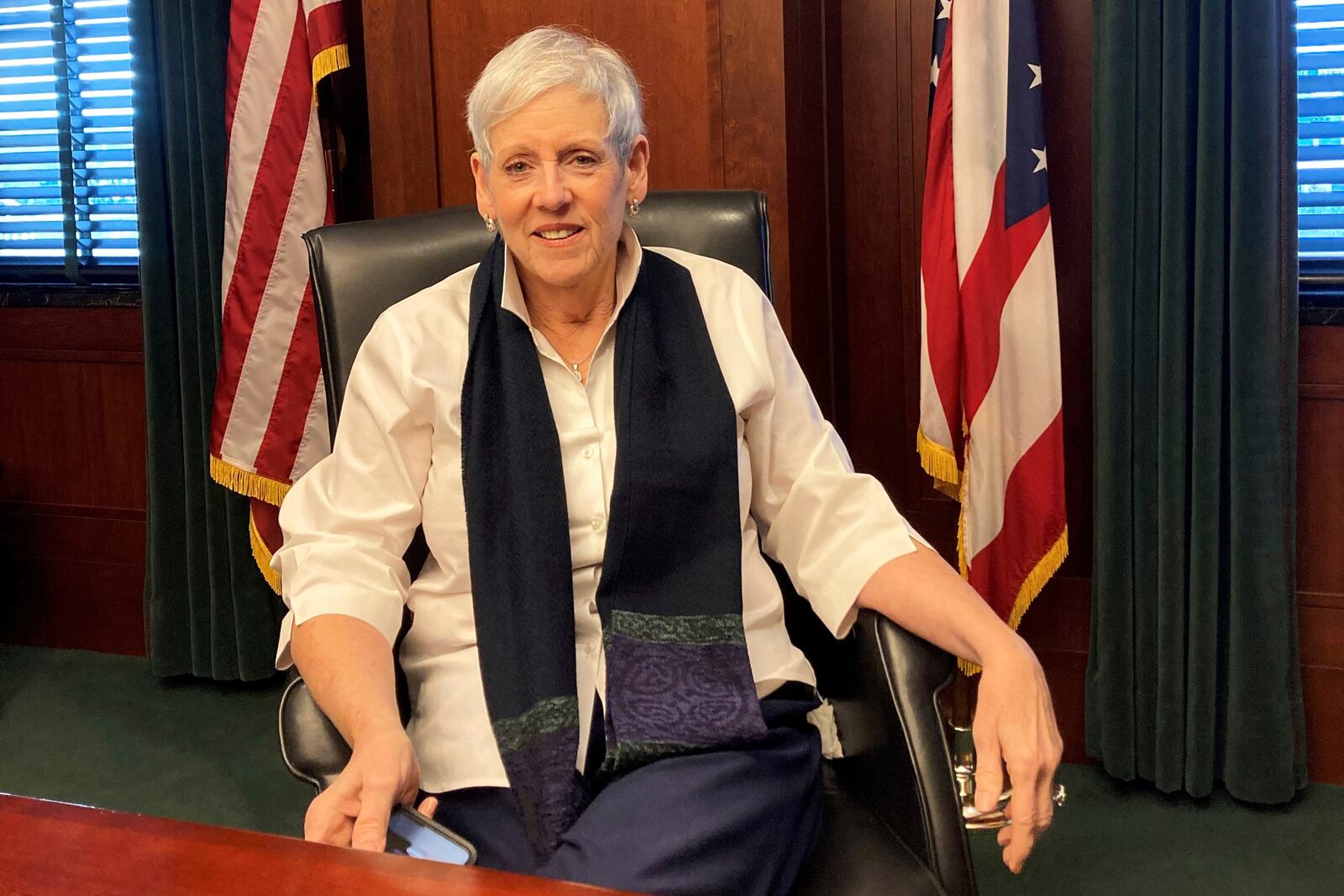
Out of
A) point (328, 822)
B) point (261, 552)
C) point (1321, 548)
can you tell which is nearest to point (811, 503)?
point (328, 822)

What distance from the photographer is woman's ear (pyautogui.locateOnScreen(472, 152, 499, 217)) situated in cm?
162

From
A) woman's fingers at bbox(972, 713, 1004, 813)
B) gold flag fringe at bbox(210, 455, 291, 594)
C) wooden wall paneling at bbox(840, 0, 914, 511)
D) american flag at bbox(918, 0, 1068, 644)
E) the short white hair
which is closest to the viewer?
woman's fingers at bbox(972, 713, 1004, 813)

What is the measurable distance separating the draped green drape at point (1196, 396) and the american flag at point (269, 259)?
157 centimetres

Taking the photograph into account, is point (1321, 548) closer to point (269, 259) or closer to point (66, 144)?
point (269, 259)

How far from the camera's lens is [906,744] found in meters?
1.34

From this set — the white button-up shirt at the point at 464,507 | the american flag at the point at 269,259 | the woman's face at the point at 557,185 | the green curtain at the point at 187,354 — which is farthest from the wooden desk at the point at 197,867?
the green curtain at the point at 187,354

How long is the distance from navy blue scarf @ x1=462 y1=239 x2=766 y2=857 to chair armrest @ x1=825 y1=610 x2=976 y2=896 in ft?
0.41

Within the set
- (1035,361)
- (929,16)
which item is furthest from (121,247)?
(1035,361)

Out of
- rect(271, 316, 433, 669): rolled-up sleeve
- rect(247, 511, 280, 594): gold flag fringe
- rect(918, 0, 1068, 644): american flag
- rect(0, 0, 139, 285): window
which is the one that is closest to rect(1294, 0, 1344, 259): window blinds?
rect(918, 0, 1068, 644): american flag

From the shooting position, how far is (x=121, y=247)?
344cm

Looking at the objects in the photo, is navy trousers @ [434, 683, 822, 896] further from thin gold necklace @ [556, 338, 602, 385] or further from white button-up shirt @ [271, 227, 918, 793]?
thin gold necklace @ [556, 338, 602, 385]

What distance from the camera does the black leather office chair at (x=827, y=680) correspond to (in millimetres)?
1323

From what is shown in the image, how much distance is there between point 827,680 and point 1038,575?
0.97 m

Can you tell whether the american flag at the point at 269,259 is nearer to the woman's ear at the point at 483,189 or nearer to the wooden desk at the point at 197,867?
the woman's ear at the point at 483,189
